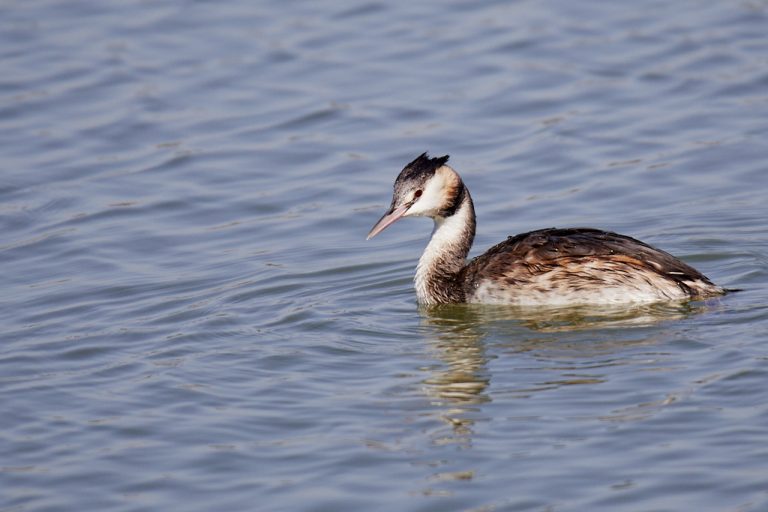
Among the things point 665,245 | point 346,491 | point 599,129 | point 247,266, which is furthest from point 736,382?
point 599,129

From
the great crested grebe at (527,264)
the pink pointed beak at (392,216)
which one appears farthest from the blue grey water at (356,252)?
the pink pointed beak at (392,216)

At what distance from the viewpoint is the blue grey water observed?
765 cm

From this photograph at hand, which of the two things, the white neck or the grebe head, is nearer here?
the grebe head

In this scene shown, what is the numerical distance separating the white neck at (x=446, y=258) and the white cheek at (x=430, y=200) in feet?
0.78

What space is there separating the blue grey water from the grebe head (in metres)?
0.71

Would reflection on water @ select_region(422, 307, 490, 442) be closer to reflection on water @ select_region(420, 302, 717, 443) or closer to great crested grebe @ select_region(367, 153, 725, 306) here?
reflection on water @ select_region(420, 302, 717, 443)

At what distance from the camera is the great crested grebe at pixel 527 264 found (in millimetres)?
9992

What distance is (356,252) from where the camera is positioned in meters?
12.1

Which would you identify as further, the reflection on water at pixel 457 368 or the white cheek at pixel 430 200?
the white cheek at pixel 430 200

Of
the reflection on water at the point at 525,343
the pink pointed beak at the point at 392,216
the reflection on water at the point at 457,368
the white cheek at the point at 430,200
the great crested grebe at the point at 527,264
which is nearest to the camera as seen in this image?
the reflection on water at the point at 457,368

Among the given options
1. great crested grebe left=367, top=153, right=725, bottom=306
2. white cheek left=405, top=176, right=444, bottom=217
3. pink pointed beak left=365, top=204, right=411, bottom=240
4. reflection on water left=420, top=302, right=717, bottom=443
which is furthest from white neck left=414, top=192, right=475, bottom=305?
pink pointed beak left=365, top=204, right=411, bottom=240

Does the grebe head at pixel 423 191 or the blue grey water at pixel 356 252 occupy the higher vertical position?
the grebe head at pixel 423 191

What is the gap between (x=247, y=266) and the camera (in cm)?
1180

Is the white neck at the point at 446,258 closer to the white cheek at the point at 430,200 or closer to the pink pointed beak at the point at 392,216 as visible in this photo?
the white cheek at the point at 430,200
